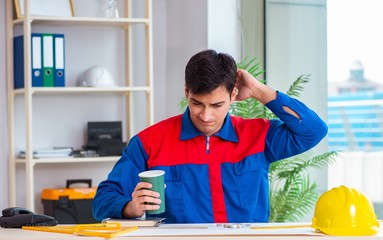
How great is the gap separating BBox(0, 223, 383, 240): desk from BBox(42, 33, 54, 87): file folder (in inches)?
108

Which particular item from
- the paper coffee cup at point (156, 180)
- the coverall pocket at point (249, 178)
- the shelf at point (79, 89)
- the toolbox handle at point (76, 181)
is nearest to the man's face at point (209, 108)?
the coverall pocket at point (249, 178)

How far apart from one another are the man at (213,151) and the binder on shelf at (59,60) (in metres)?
2.43

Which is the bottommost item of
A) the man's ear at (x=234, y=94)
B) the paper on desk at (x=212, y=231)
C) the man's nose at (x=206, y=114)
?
the paper on desk at (x=212, y=231)

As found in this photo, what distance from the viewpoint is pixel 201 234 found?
2.13 meters

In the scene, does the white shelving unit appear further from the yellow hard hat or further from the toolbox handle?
the yellow hard hat

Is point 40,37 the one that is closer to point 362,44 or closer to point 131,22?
point 131,22

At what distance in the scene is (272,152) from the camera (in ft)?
8.88

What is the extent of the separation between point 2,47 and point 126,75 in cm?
86

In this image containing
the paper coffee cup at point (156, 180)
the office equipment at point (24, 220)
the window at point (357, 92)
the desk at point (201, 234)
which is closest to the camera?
the desk at point (201, 234)

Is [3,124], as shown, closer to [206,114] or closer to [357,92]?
[357,92]

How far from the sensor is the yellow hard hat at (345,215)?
7.08ft

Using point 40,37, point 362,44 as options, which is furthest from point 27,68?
point 362,44

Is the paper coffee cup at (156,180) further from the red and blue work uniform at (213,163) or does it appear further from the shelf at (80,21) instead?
the shelf at (80,21)

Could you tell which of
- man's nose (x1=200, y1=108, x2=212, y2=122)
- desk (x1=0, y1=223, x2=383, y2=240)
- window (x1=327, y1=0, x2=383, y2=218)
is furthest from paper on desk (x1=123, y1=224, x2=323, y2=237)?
window (x1=327, y1=0, x2=383, y2=218)
